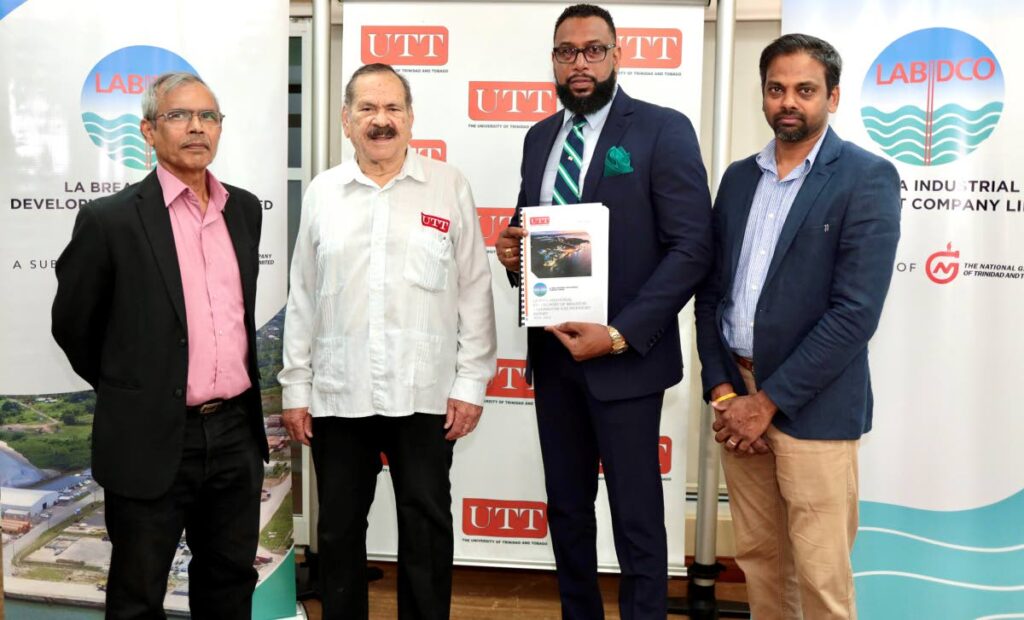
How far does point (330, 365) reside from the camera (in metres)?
2.43

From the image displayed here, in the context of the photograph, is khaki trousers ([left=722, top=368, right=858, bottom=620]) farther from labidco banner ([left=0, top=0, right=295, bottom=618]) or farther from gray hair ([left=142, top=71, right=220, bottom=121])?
labidco banner ([left=0, top=0, right=295, bottom=618])

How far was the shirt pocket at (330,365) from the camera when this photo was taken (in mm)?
2412

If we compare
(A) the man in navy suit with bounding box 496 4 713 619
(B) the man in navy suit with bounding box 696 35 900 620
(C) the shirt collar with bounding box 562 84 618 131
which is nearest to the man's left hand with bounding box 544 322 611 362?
(A) the man in navy suit with bounding box 496 4 713 619

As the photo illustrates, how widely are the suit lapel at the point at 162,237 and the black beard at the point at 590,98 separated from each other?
3.90ft

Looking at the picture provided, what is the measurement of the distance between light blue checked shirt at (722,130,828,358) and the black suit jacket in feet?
4.98

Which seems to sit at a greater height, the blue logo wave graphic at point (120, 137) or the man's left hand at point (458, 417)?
the blue logo wave graphic at point (120, 137)

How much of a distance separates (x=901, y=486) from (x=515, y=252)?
1.77 m

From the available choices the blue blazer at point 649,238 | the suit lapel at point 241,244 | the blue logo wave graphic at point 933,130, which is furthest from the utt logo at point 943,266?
the suit lapel at point 241,244

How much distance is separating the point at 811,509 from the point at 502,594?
1.79m

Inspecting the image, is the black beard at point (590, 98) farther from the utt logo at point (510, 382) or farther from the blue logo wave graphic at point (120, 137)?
the blue logo wave graphic at point (120, 137)

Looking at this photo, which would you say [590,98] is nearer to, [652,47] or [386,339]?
[386,339]

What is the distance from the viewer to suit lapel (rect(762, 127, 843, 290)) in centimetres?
212

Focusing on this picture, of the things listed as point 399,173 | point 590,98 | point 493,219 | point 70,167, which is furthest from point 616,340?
point 70,167

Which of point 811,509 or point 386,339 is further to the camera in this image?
point 386,339
